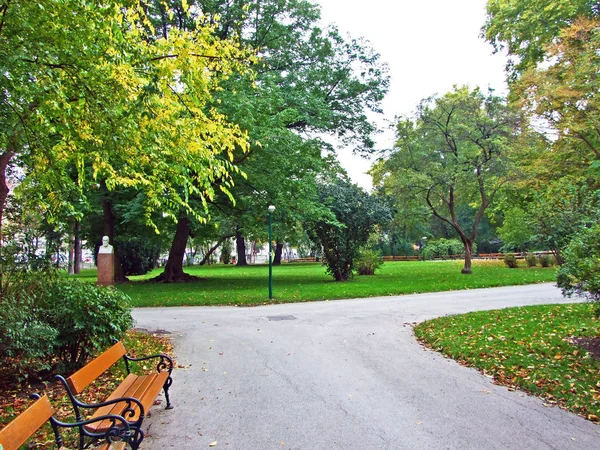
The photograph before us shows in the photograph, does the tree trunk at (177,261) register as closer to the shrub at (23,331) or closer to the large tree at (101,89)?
the large tree at (101,89)

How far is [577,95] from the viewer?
15352mm

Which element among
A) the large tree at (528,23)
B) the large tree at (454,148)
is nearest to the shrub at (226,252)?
the large tree at (454,148)

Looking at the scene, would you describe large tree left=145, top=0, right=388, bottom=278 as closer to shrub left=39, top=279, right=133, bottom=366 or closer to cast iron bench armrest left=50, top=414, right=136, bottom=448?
shrub left=39, top=279, right=133, bottom=366

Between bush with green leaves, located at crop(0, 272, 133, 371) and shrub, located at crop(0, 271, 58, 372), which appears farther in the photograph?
bush with green leaves, located at crop(0, 272, 133, 371)

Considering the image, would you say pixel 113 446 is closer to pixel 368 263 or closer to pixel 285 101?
pixel 285 101

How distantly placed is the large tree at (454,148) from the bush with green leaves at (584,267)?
657 inches

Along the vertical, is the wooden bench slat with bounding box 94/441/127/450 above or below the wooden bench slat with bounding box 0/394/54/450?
below

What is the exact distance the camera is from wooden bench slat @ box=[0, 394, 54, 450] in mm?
2391

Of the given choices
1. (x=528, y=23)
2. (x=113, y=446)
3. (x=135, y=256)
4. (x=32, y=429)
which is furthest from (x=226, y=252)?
(x=32, y=429)

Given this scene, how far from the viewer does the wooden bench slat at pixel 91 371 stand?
11.5 feet

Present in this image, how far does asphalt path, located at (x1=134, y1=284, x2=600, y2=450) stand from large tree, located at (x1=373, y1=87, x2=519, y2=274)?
1713 centimetres

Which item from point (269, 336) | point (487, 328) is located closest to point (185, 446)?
point (269, 336)

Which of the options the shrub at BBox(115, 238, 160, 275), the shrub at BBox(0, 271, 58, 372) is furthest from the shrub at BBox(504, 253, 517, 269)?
the shrub at BBox(0, 271, 58, 372)

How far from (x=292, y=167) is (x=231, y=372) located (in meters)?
12.8
